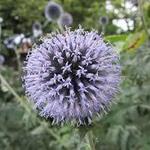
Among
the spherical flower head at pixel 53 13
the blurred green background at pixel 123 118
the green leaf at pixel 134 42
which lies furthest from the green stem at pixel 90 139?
the spherical flower head at pixel 53 13

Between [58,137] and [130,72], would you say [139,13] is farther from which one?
[58,137]

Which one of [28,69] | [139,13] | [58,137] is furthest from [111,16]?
[28,69]

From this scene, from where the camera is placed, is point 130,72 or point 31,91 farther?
point 130,72

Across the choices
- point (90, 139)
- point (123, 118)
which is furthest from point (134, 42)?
point (90, 139)

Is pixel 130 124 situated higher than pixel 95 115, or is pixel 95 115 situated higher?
pixel 95 115

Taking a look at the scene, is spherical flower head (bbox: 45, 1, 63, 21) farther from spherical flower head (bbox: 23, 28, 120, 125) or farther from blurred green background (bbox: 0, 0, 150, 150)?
spherical flower head (bbox: 23, 28, 120, 125)

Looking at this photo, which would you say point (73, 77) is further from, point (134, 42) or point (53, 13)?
point (53, 13)

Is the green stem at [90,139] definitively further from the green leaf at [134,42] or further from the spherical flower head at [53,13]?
the spherical flower head at [53,13]

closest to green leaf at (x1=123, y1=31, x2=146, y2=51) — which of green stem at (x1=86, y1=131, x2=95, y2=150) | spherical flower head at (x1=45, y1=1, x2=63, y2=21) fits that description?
green stem at (x1=86, y1=131, x2=95, y2=150)
